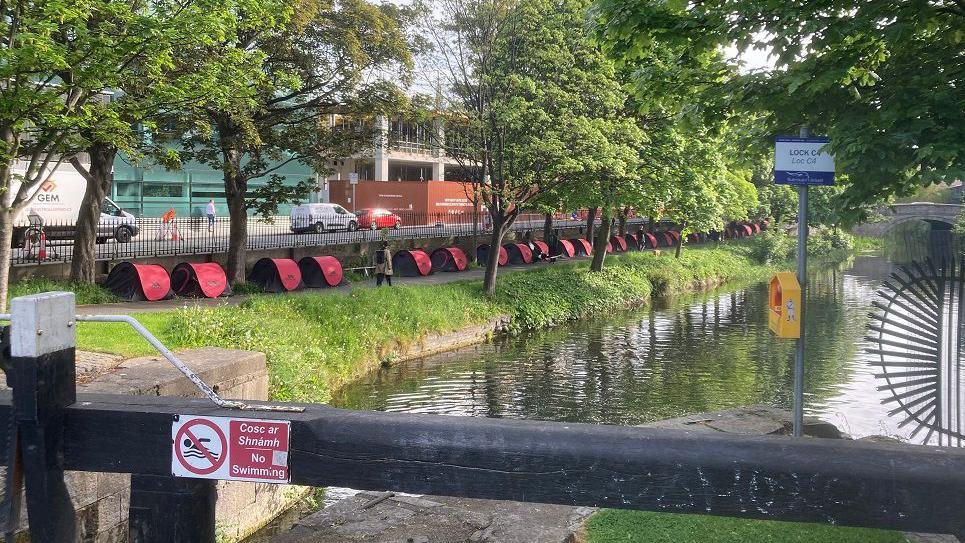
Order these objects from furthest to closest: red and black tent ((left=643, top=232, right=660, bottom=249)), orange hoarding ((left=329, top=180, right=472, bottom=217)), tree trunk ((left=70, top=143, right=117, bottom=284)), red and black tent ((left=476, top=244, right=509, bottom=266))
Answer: orange hoarding ((left=329, top=180, right=472, bottom=217)) → red and black tent ((left=643, top=232, right=660, bottom=249)) → red and black tent ((left=476, top=244, right=509, bottom=266)) → tree trunk ((left=70, top=143, right=117, bottom=284))

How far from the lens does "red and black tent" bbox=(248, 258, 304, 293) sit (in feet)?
75.2

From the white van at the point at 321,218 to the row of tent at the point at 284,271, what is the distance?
9980 mm

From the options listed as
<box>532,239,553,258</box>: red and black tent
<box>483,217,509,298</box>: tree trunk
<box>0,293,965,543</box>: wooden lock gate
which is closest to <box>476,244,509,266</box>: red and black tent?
<box>532,239,553,258</box>: red and black tent

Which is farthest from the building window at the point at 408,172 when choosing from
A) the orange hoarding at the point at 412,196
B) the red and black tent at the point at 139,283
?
the red and black tent at the point at 139,283

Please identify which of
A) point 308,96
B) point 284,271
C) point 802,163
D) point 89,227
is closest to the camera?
point 802,163

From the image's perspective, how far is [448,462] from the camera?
336 cm

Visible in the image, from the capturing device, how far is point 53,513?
3.47 metres

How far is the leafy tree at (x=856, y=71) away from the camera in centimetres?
697

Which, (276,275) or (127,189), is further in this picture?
(127,189)

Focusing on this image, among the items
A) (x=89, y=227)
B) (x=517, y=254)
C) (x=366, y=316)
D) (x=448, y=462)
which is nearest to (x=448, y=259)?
(x=517, y=254)

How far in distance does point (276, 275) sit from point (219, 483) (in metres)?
14.8

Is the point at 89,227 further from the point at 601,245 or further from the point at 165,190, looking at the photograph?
the point at 165,190

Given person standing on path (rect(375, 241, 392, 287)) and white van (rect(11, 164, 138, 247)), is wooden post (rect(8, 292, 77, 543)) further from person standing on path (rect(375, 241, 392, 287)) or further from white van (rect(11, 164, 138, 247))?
white van (rect(11, 164, 138, 247))

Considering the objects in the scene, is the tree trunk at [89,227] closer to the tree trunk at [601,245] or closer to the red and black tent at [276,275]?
the red and black tent at [276,275]
